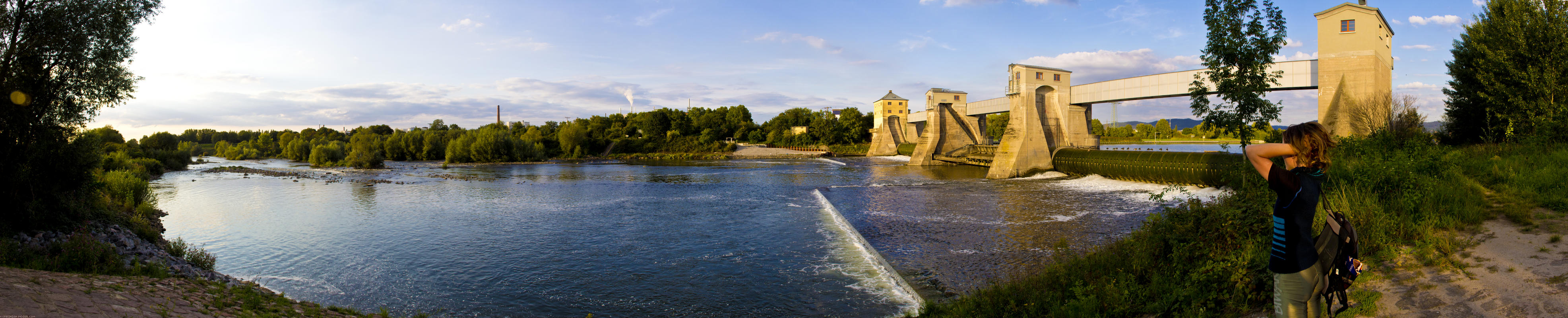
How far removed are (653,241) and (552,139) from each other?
89.5m

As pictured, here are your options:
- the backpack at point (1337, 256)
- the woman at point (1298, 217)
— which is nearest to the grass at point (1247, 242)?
the backpack at point (1337, 256)

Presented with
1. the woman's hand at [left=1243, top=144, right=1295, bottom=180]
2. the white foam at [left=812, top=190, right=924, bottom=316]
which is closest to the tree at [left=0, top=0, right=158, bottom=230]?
the white foam at [left=812, top=190, right=924, bottom=316]

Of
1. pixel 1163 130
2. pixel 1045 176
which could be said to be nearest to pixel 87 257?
pixel 1045 176

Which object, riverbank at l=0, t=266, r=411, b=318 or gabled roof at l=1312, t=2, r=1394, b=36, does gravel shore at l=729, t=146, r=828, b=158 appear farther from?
riverbank at l=0, t=266, r=411, b=318

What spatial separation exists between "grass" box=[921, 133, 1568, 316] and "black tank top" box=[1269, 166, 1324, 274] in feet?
Answer: 5.83

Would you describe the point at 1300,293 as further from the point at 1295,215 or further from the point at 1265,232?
the point at 1265,232

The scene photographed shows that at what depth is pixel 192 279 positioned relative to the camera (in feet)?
29.3

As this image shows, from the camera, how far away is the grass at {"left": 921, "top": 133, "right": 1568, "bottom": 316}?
18.8 feet

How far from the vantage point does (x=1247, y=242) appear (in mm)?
6191

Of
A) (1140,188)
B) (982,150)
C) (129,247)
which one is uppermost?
(982,150)

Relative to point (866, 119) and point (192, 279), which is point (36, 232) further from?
point (866, 119)

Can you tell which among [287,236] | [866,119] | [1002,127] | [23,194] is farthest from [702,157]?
[23,194]

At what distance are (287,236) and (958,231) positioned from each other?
18194 millimetres

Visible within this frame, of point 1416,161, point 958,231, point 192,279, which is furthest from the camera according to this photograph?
point 958,231
